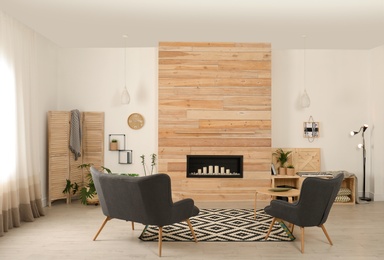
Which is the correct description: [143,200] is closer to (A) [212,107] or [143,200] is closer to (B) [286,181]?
(A) [212,107]

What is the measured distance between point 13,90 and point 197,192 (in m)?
3.60

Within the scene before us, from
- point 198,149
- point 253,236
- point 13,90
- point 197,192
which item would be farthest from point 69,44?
point 253,236

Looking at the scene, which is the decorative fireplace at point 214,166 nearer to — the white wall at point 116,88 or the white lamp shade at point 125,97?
the white wall at point 116,88

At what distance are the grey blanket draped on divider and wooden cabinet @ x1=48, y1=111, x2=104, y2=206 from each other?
6cm

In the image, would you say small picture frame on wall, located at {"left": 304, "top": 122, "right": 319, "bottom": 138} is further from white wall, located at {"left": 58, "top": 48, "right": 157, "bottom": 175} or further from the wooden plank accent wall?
white wall, located at {"left": 58, "top": 48, "right": 157, "bottom": 175}

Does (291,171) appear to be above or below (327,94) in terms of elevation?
below

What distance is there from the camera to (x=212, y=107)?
302 inches

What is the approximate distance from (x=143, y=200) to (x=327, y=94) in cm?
503

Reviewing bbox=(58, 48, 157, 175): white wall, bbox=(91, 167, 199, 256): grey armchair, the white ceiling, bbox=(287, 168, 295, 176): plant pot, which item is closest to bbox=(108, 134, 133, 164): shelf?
bbox=(58, 48, 157, 175): white wall

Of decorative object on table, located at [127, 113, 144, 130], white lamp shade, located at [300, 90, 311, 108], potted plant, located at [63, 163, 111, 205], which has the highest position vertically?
white lamp shade, located at [300, 90, 311, 108]

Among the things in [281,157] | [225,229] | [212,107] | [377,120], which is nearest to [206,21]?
[212,107]

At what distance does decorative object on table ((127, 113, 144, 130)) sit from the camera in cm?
820

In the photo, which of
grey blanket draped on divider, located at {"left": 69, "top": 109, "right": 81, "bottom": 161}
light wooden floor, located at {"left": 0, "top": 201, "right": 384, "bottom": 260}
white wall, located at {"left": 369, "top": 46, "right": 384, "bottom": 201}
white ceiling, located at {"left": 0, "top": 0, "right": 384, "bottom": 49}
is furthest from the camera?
white wall, located at {"left": 369, "top": 46, "right": 384, "bottom": 201}

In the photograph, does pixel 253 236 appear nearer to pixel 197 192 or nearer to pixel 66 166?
pixel 197 192
